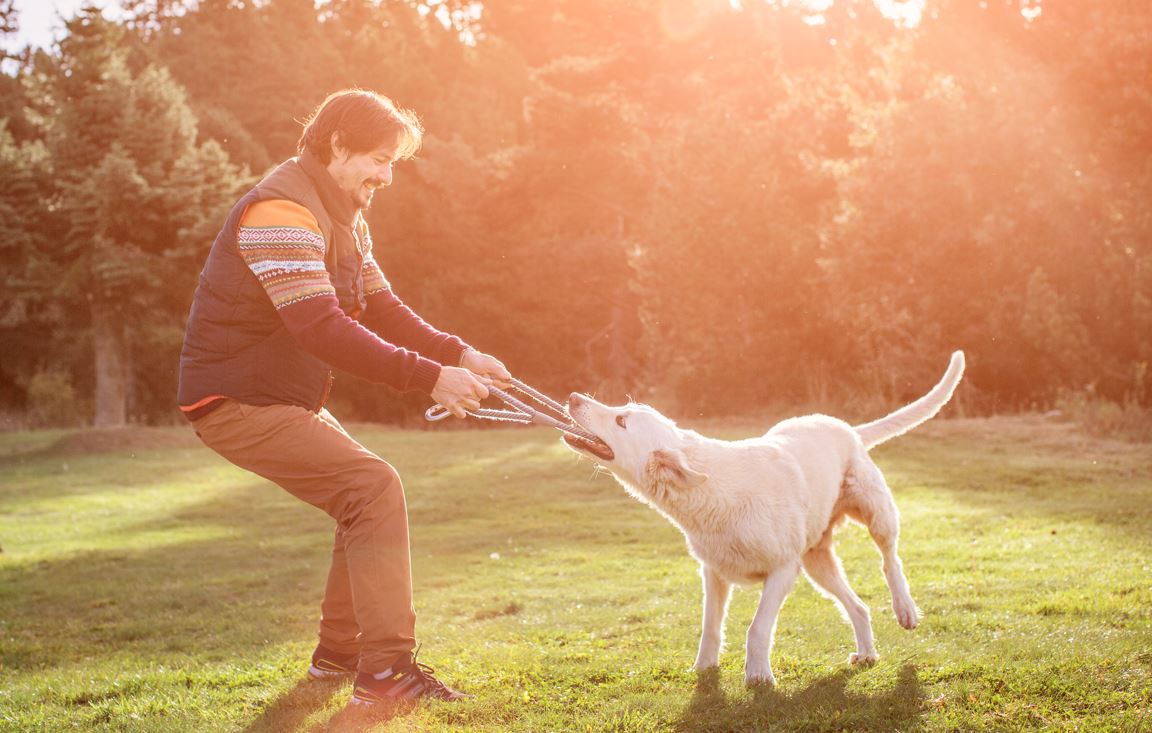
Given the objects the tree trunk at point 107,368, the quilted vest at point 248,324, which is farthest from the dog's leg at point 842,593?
the tree trunk at point 107,368

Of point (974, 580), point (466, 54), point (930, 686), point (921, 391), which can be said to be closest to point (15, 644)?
point (930, 686)

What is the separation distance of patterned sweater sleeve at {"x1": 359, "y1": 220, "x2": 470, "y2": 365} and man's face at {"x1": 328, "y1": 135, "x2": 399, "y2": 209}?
0.52m

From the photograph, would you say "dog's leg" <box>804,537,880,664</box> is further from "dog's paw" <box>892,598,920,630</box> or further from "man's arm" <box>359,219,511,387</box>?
"man's arm" <box>359,219,511,387</box>

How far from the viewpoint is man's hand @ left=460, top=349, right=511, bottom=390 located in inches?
196

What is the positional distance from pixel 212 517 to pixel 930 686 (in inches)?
439

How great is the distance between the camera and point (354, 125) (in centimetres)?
466

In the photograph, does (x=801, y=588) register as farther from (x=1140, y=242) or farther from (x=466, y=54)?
(x=466, y=54)

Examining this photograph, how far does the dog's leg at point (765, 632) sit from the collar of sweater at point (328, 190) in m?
2.57

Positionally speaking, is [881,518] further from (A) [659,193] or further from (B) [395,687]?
(A) [659,193]

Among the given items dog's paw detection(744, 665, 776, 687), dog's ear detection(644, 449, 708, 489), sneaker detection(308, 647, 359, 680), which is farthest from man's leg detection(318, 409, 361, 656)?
dog's paw detection(744, 665, 776, 687)

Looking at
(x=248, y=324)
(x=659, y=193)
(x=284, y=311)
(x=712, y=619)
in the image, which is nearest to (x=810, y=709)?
(x=712, y=619)

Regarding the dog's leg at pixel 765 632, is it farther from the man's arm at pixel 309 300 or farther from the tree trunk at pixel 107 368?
the tree trunk at pixel 107 368

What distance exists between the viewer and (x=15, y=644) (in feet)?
24.3

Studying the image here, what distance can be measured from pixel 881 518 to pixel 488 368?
2.34 meters
